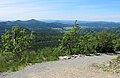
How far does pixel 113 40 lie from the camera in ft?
105

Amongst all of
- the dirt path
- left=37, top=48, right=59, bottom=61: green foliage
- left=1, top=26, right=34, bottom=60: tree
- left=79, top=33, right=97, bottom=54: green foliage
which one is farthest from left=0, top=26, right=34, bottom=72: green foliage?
the dirt path

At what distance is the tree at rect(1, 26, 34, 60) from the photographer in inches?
1147

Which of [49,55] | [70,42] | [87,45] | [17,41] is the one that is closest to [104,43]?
[87,45]

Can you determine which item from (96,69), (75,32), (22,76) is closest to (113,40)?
(75,32)

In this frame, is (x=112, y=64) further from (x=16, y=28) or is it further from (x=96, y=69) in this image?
(x=16, y=28)

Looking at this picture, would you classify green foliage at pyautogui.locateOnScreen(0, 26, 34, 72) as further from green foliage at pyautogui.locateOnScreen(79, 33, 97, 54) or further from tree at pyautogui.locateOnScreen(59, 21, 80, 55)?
green foliage at pyautogui.locateOnScreen(79, 33, 97, 54)

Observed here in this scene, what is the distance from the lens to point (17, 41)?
3008 centimetres

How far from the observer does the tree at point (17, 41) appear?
2914 cm

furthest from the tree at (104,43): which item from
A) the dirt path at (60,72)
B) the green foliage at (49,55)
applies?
the dirt path at (60,72)

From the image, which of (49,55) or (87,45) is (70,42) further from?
(49,55)

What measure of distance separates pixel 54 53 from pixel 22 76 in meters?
9.91

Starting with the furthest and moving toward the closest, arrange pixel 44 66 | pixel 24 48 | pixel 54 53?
pixel 24 48
pixel 54 53
pixel 44 66

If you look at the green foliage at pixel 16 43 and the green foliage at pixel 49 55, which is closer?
the green foliage at pixel 49 55

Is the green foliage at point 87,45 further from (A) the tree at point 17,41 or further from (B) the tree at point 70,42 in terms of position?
(A) the tree at point 17,41
